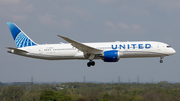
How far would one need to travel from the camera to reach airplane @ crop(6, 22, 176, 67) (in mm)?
39531

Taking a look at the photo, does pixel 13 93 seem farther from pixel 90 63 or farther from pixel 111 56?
pixel 111 56

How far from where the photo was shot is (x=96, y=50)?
39656 millimetres

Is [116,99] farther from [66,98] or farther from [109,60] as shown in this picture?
[109,60]

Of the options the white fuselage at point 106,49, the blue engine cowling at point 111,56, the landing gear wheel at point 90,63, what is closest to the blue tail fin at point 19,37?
the white fuselage at point 106,49

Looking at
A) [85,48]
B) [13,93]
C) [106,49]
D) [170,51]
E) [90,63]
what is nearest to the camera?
[85,48]

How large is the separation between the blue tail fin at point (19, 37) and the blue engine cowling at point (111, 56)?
1362cm

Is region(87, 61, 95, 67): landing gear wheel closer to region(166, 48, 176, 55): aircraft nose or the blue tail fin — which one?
the blue tail fin

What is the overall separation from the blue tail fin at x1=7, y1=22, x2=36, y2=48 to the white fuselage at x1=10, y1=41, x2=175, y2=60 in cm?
210

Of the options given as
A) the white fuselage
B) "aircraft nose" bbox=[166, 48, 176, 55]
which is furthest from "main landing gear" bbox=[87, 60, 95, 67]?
"aircraft nose" bbox=[166, 48, 176, 55]

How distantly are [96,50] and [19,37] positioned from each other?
51.6 ft

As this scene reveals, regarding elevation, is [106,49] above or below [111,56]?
above

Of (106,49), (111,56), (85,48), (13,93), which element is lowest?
(13,93)

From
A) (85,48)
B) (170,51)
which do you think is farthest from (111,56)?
(170,51)

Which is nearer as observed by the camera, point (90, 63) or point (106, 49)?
point (106, 49)
